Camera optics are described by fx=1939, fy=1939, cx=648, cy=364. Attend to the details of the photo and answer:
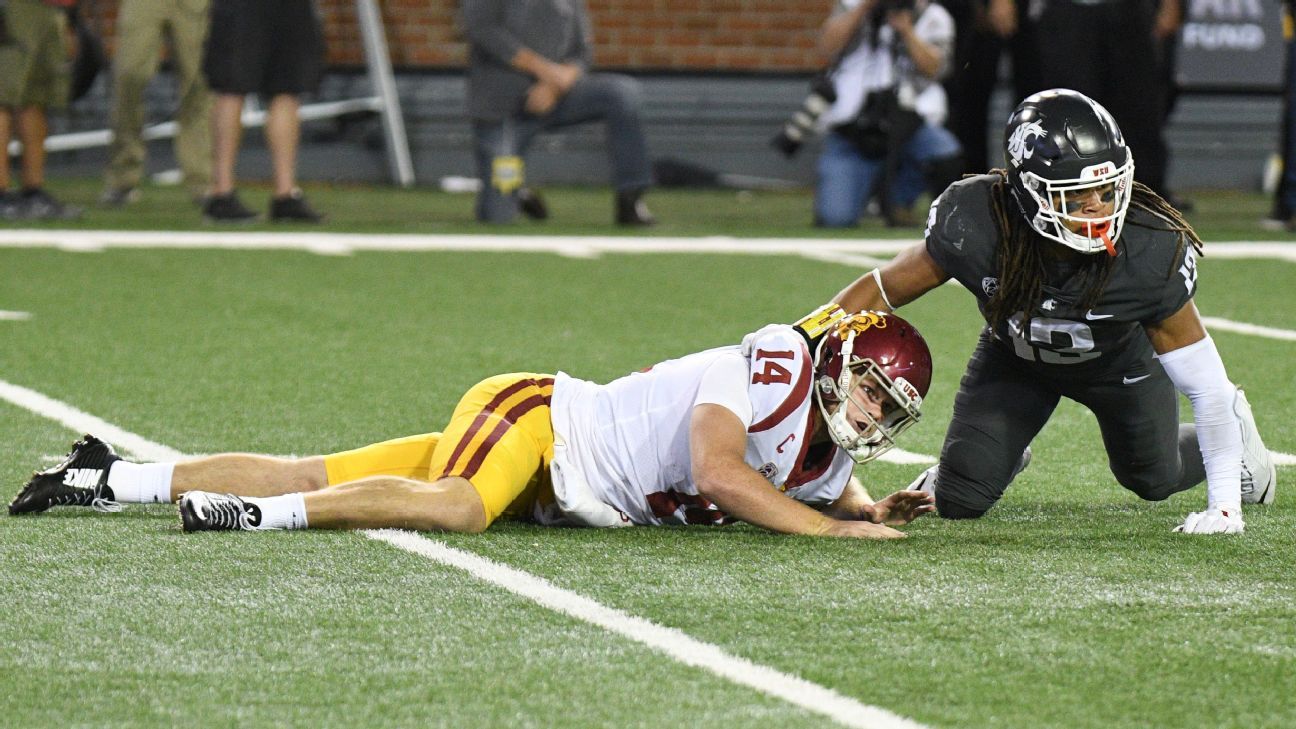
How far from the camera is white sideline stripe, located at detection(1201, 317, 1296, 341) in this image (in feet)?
25.8

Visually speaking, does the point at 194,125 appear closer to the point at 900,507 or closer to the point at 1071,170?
the point at 900,507

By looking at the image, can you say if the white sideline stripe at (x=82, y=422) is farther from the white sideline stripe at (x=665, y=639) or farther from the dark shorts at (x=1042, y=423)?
the dark shorts at (x=1042, y=423)

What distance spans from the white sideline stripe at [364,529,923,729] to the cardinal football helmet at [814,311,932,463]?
819 mm

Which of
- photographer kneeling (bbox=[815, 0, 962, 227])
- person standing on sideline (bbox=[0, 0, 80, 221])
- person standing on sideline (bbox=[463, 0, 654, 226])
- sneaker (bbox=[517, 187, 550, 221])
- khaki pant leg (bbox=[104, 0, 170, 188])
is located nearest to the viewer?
person standing on sideline (bbox=[0, 0, 80, 221])

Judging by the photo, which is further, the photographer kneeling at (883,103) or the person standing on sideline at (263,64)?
the photographer kneeling at (883,103)

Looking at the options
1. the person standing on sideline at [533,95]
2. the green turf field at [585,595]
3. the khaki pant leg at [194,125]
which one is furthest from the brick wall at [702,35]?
the green turf field at [585,595]

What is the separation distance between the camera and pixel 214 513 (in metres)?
4.26

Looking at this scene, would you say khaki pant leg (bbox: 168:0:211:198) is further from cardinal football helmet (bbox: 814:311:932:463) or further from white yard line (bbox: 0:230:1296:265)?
cardinal football helmet (bbox: 814:311:932:463)

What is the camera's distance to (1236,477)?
4.40m

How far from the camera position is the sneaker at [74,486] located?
14.6 feet

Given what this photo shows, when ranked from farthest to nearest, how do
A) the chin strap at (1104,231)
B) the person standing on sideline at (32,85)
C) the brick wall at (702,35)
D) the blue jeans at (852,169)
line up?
the brick wall at (702,35) < the blue jeans at (852,169) < the person standing on sideline at (32,85) < the chin strap at (1104,231)

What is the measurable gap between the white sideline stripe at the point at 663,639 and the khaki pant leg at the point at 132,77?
8.62 metres

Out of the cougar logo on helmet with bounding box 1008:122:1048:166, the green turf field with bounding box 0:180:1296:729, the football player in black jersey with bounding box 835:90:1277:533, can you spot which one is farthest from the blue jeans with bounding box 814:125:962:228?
the cougar logo on helmet with bounding box 1008:122:1048:166

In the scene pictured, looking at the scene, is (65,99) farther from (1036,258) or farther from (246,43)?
(1036,258)
